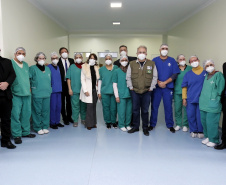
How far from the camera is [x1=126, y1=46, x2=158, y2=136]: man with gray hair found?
354 cm

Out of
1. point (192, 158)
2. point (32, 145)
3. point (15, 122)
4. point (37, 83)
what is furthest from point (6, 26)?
point (192, 158)

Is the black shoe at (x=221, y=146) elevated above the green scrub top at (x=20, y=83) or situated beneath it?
situated beneath

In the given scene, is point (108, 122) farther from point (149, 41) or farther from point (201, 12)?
point (149, 41)

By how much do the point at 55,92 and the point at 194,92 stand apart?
2435 millimetres

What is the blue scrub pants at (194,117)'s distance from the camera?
346cm

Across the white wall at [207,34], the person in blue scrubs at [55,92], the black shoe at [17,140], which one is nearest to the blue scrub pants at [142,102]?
the person in blue scrubs at [55,92]

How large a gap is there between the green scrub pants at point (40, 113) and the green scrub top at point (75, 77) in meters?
0.58

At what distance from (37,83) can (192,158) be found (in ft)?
8.55

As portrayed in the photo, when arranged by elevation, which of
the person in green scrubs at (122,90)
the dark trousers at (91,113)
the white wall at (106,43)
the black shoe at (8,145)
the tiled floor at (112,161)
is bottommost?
the tiled floor at (112,161)

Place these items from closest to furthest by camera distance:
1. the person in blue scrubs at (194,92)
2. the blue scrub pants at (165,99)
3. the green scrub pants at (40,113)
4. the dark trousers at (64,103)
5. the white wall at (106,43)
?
1. the person in blue scrubs at (194,92)
2. the green scrub pants at (40,113)
3. the blue scrub pants at (165,99)
4. the dark trousers at (64,103)
5. the white wall at (106,43)

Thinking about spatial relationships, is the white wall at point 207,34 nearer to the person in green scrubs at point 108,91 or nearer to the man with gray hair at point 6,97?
the person in green scrubs at point 108,91

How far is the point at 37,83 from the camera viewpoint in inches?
139

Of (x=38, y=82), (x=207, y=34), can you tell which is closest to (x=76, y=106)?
(x=38, y=82)

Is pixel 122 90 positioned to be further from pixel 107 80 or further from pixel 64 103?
pixel 64 103
